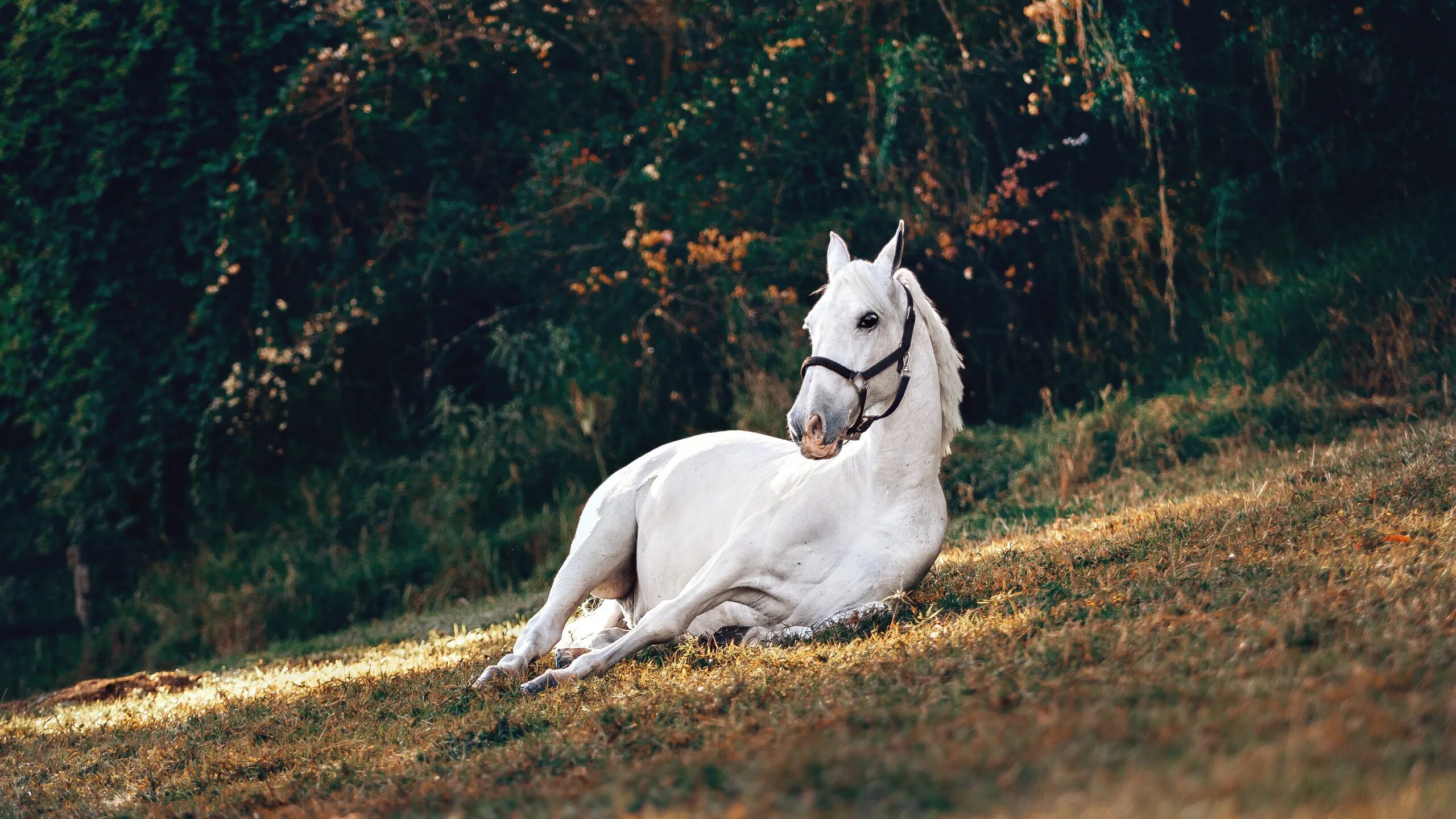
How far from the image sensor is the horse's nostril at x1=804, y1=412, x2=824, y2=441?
4375 mm

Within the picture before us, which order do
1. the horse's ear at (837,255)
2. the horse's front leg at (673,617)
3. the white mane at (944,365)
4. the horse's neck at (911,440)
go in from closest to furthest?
the horse's front leg at (673,617) → the horse's neck at (911,440) → the white mane at (944,365) → the horse's ear at (837,255)

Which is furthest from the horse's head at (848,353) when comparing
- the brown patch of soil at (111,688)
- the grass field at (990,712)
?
the brown patch of soil at (111,688)

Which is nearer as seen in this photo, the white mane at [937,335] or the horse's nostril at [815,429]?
the horse's nostril at [815,429]

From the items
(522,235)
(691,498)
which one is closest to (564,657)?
(691,498)

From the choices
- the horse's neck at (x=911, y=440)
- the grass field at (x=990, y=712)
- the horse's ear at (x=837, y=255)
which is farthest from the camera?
the horse's ear at (x=837, y=255)

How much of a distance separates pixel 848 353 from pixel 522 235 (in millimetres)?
8714

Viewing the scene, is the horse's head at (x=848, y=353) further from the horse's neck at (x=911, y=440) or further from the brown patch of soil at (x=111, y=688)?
the brown patch of soil at (x=111, y=688)

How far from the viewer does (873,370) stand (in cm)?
461

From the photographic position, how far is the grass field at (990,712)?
2.32m

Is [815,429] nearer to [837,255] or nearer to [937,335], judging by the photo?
[937,335]

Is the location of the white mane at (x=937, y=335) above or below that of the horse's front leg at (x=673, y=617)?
above

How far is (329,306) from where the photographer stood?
Answer: 41.1 feet

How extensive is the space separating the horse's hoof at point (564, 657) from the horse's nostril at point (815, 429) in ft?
4.81

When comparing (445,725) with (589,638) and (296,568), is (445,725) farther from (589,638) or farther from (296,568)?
(296,568)
